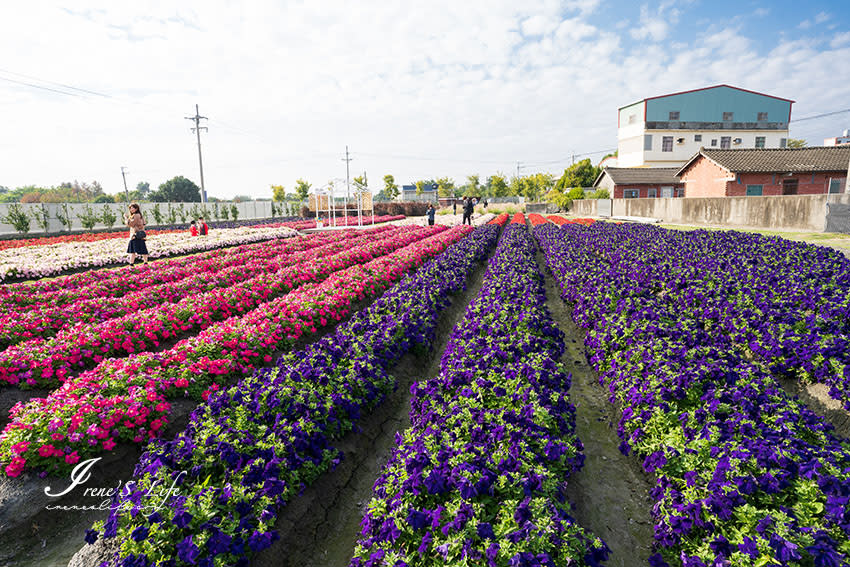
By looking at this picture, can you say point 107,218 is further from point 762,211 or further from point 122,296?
point 762,211

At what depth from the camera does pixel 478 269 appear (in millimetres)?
15562

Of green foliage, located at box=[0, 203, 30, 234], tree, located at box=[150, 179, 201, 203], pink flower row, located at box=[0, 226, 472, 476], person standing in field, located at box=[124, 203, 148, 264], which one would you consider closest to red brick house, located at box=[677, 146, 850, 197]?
pink flower row, located at box=[0, 226, 472, 476]

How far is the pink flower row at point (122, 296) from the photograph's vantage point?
25.2ft

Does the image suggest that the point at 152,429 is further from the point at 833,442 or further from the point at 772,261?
the point at 772,261

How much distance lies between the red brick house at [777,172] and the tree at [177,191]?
3780 inches

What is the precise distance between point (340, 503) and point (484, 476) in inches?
76.1

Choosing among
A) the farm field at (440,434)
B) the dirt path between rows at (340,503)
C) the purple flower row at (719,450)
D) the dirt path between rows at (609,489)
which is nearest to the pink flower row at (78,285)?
the farm field at (440,434)

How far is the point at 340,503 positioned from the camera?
4156mm

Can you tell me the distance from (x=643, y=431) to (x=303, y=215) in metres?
59.2

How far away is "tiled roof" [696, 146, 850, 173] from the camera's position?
108 feet

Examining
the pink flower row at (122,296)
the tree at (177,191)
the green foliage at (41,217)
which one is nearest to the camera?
the pink flower row at (122,296)

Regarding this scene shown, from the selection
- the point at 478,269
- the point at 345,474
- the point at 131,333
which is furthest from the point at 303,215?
the point at 345,474

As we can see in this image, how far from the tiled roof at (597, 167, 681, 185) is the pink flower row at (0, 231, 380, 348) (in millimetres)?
47857

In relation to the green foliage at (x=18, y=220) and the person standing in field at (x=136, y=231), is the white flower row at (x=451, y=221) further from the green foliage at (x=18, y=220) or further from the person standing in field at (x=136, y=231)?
the green foliage at (x=18, y=220)
